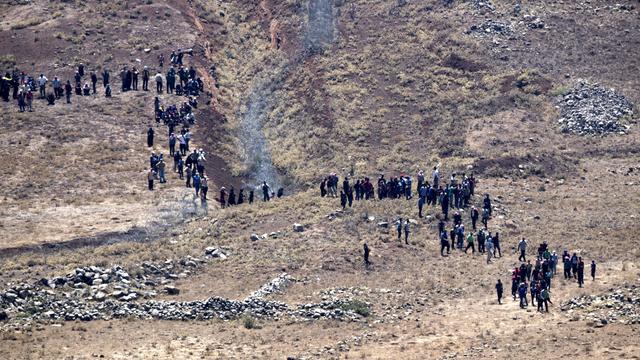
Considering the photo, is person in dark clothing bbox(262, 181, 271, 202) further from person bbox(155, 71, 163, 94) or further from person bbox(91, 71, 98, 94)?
person bbox(91, 71, 98, 94)

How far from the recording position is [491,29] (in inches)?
3167

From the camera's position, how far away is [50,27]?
83438 mm

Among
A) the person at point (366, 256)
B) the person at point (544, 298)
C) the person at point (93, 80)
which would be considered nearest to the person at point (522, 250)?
the person at point (544, 298)

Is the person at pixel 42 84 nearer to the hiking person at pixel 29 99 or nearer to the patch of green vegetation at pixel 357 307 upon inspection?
the hiking person at pixel 29 99

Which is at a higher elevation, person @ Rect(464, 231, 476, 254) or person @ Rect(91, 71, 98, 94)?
person @ Rect(91, 71, 98, 94)

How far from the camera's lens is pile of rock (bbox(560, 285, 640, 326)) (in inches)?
1850

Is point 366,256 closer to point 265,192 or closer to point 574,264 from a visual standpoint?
point 574,264

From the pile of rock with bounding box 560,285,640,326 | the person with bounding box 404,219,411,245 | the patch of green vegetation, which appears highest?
the person with bounding box 404,219,411,245

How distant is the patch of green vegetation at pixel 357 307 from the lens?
50.1m

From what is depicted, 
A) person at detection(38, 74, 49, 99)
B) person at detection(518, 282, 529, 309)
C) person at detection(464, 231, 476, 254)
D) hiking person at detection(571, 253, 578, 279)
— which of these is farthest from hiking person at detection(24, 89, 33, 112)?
person at detection(518, 282, 529, 309)

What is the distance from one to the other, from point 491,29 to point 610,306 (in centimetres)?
3481

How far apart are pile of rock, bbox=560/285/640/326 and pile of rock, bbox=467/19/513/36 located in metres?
32.6

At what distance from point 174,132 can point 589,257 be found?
2449 cm

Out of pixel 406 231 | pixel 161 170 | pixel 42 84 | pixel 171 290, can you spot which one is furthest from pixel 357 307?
pixel 42 84
